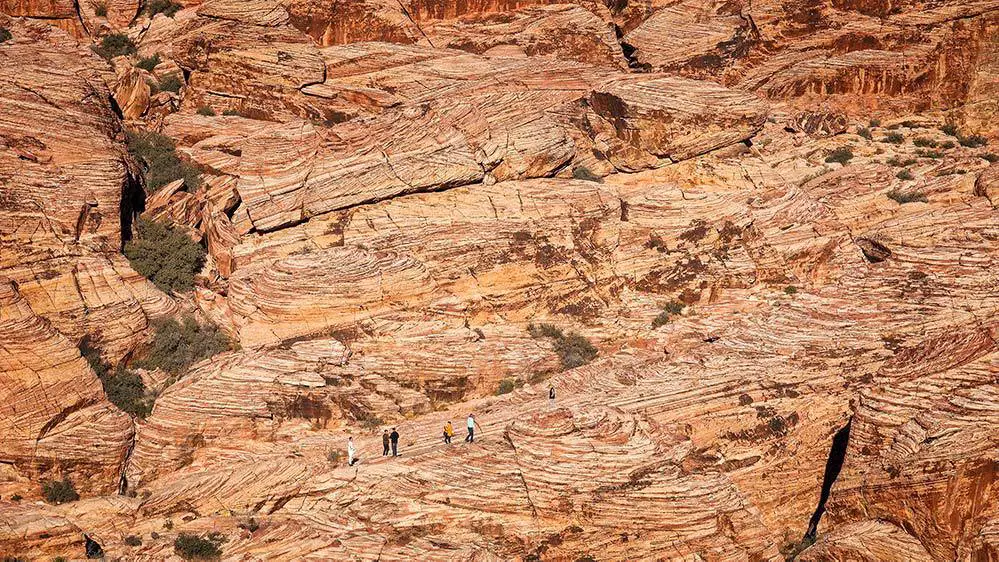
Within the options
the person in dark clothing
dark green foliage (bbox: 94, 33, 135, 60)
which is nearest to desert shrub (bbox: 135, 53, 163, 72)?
dark green foliage (bbox: 94, 33, 135, 60)

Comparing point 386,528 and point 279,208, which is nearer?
point 386,528

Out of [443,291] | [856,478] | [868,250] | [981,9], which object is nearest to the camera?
[856,478]

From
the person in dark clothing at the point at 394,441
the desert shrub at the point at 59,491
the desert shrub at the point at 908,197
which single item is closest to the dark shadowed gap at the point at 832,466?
the desert shrub at the point at 908,197

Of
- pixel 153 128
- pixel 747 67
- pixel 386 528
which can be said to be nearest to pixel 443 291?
pixel 386 528

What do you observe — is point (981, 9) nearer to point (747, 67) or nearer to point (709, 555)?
point (747, 67)

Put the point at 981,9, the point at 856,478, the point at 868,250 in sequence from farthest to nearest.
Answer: the point at 981,9
the point at 868,250
the point at 856,478

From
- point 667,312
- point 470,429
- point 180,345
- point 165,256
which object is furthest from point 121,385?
point 667,312

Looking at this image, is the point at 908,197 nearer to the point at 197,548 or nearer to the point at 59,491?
the point at 197,548

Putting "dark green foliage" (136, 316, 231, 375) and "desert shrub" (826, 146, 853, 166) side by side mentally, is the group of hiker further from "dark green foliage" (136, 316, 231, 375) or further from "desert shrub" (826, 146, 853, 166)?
"desert shrub" (826, 146, 853, 166)
